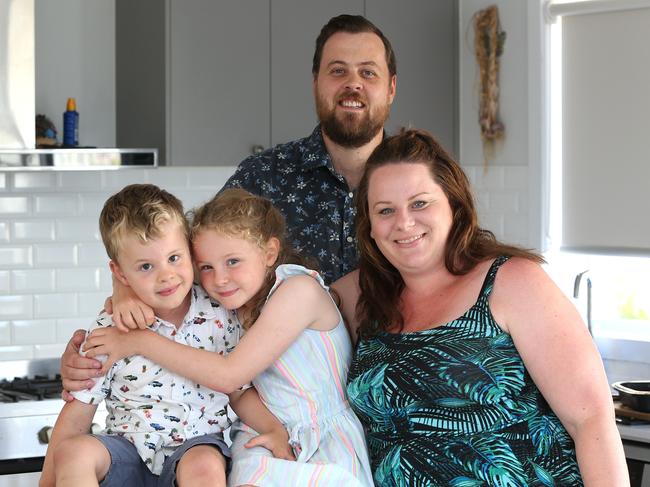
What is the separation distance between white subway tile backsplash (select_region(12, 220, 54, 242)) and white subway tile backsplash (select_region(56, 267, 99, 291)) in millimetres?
155

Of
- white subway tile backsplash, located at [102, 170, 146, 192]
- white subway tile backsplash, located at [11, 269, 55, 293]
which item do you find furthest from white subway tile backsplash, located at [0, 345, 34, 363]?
white subway tile backsplash, located at [102, 170, 146, 192]

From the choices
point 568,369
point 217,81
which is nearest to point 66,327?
point 217,81

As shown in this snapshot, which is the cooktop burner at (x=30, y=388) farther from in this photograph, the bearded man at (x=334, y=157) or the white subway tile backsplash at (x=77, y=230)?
the bearded man at (x=334, y=157)

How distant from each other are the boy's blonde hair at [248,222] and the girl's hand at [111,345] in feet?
0.85

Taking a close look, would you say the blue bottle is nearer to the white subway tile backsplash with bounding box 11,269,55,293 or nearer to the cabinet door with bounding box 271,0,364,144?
the white subway tile backsplash with bounding box 11,269,55,293

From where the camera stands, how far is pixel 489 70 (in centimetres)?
489

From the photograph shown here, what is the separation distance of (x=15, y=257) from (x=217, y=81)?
1.10 m

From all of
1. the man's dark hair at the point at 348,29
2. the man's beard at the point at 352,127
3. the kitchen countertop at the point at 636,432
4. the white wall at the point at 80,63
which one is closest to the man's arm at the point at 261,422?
the man's beard at the point at 352,127

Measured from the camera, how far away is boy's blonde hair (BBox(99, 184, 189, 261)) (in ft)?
7.57

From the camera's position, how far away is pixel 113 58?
4645 millimetres

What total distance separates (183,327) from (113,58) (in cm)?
245

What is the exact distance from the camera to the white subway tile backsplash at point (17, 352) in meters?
4.47

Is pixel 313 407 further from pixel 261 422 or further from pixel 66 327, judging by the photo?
pixel 66 327

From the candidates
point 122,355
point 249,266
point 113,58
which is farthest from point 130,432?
point 113,58
